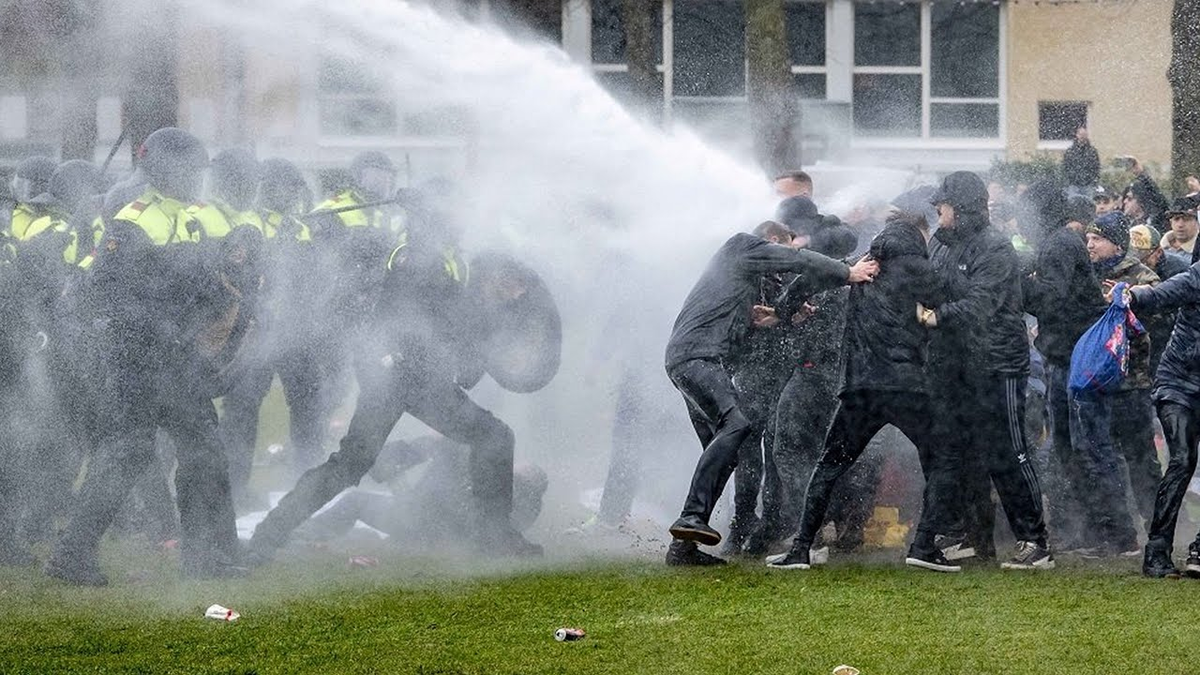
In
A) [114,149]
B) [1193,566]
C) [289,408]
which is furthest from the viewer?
[114,149]

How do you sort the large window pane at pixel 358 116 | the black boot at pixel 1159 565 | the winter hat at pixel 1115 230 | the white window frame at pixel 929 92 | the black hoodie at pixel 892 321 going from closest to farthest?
the black boot at pixel 1159 565
the black hoodie at pixel 892 321
the winter hat at pixel 1115 230
the large window pane at pixel 358 116
the white window frame at pixel 929 92

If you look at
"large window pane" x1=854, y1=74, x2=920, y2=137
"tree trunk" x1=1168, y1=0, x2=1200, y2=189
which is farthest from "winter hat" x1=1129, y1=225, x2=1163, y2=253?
"large window pane" x1=854, y1=74, x2=920, y2=137

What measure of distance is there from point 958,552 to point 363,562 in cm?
309

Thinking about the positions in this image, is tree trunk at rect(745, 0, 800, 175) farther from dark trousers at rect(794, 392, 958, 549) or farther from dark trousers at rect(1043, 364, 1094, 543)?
dark trousers at rect(794, 392, 958, 549)

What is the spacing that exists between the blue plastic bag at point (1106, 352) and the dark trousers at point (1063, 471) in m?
0.42

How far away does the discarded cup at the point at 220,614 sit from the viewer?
24.5 feet

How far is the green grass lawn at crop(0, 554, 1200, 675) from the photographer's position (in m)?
6.48

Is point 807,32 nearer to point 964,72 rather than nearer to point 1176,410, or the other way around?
point 964,72

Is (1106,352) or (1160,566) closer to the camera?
(1160,566)

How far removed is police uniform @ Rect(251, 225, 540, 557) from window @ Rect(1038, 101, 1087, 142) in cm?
1742

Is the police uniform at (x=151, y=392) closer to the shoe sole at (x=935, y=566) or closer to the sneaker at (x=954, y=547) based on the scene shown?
the shoe sole at (x=935, y=566)

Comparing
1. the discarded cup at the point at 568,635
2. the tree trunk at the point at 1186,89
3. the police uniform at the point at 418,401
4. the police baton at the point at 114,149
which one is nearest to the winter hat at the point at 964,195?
the police uniform at the point at 418,401

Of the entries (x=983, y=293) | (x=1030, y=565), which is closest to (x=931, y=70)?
(x=983, y=293)

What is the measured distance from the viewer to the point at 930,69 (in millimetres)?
25891
